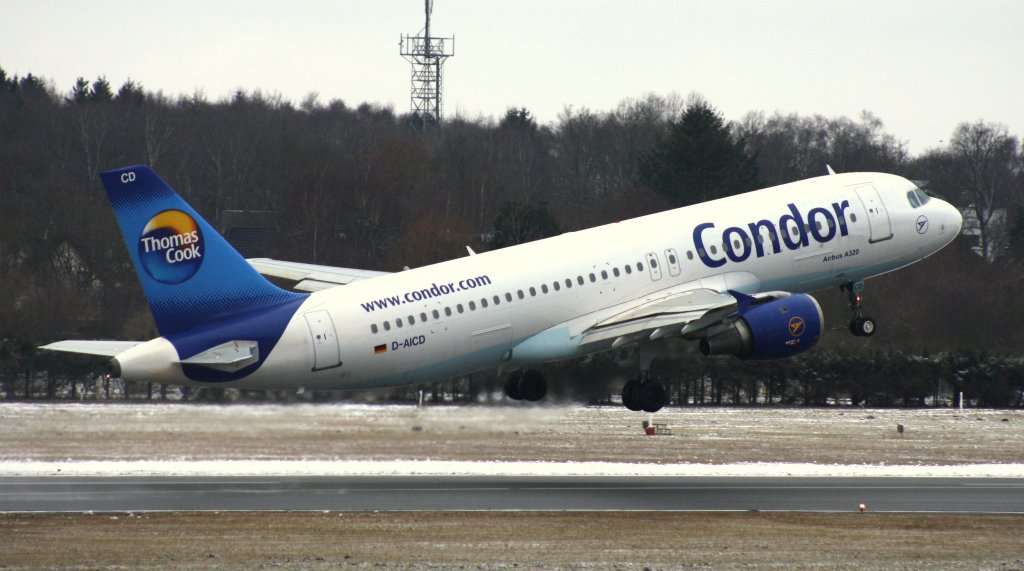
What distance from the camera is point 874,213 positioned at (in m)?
52.9

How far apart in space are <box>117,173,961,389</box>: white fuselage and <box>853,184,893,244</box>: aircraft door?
0.15 ft

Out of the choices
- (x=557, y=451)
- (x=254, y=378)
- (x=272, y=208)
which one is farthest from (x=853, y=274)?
(x=272, y=208)

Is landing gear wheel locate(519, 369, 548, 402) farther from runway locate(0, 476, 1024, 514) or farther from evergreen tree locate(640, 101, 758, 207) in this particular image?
evergreen tree locate(640, 101, 758, 207)

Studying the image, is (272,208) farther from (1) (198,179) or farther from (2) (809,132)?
(2) (809,132)

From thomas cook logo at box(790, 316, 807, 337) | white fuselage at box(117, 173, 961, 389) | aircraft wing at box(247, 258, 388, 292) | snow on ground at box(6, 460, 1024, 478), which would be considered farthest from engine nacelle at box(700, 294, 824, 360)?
aircraft wing at box(247, 258, 388, 292)

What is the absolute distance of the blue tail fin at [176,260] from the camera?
140 feet

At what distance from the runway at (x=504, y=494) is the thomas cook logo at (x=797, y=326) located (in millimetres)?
4934

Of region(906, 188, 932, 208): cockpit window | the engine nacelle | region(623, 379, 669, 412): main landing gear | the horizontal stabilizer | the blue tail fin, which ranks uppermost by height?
region(906, 188, 932, 208): cockpit window

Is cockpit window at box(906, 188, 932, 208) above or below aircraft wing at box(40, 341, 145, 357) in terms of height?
above

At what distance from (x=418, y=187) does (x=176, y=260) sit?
248ft

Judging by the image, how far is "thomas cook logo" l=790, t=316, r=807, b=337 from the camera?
48781mm

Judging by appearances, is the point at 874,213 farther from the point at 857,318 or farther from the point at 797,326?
the point at 797,326

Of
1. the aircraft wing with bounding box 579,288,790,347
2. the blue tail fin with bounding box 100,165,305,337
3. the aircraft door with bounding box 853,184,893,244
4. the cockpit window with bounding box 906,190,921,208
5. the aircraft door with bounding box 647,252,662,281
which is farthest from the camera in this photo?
the cockpit window with bounding box 906,190,921,208

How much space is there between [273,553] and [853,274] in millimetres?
22830
